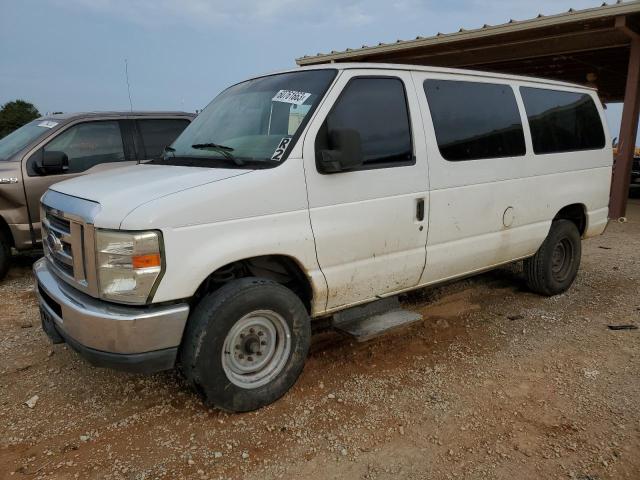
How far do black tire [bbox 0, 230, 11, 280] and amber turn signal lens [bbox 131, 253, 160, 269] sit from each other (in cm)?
405

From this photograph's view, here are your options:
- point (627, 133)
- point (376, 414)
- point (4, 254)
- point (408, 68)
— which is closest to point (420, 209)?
point (408, 68)

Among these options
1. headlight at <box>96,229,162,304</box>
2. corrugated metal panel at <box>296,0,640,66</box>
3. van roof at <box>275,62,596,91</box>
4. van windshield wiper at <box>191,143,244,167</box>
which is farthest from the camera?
corrugated metal panel at <box>296,0,640,66</box>

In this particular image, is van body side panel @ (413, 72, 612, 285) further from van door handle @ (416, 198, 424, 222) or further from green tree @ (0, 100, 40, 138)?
green tree @ (0, 100, 40, 138)

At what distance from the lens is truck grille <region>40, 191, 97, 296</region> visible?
2.65m

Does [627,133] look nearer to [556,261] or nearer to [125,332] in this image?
[556,261]

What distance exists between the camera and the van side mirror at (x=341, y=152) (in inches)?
118

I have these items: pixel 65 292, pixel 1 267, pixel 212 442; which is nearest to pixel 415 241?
pixel 212 442

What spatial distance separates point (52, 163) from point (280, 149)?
3.61 meters

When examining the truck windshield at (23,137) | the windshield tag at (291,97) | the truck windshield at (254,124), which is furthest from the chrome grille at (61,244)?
the truck windshield at (23,137)

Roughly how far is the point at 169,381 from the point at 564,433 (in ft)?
8.28

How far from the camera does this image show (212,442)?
9.20 feet

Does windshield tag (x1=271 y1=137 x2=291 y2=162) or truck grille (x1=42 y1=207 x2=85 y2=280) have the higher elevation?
windshield tag (x1=271 y1=137 x2=291 y2=162)

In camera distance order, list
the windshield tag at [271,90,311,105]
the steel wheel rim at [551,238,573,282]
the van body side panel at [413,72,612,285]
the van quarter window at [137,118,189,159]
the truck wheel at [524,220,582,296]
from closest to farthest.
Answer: the windshield tag at [271,90,311,105], the van body side panel at [413,72,612,285], the truck wheel at [524,220,582,296], the steel wheel rim at [551,238,573,282], the van quarter window at [137,118,189,159]

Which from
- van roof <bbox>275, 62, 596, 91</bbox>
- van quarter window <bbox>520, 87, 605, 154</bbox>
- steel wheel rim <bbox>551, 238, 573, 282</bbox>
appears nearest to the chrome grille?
van roof <bbox>275, 62, 596, 91</bbox>
